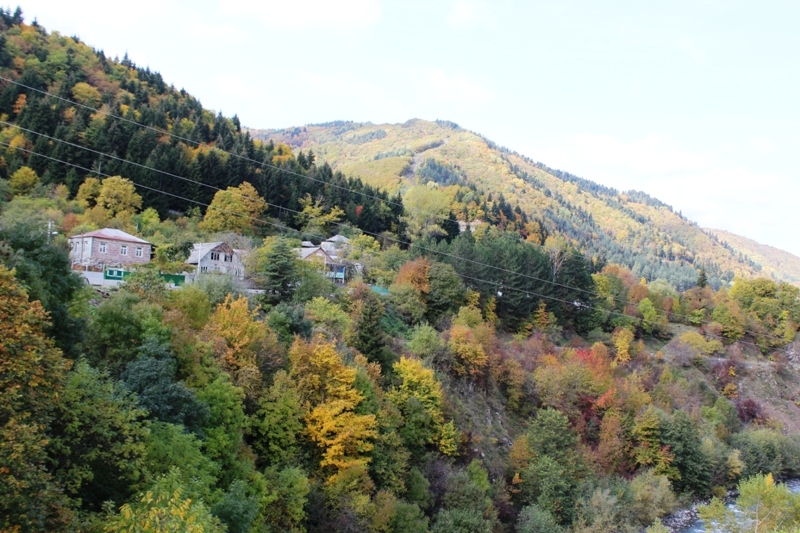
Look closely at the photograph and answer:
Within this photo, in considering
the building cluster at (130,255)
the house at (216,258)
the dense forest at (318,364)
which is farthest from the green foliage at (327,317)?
the house at (216,258)

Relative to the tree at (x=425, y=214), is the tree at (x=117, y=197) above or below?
below

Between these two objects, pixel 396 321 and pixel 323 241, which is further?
pixel 323 241

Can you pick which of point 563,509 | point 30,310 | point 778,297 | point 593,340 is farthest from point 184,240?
point 778,297

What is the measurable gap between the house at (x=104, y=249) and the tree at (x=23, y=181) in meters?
16.3

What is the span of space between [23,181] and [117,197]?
8.69 m

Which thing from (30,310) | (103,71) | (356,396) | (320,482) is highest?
(103,71)

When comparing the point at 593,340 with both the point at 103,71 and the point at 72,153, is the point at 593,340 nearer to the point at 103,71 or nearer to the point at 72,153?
the point at 72,153

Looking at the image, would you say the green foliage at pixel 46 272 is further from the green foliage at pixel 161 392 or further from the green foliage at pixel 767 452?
the green foliage at pixel 767 452

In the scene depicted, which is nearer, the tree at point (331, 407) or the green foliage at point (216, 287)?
the tree at point (331, 407)

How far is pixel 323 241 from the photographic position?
6662cm

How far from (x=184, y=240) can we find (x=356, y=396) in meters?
30.5

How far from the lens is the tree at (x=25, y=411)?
10.5m

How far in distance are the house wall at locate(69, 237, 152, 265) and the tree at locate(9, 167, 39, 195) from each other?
16.6 meters

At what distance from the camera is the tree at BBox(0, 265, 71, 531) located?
10.5 m
